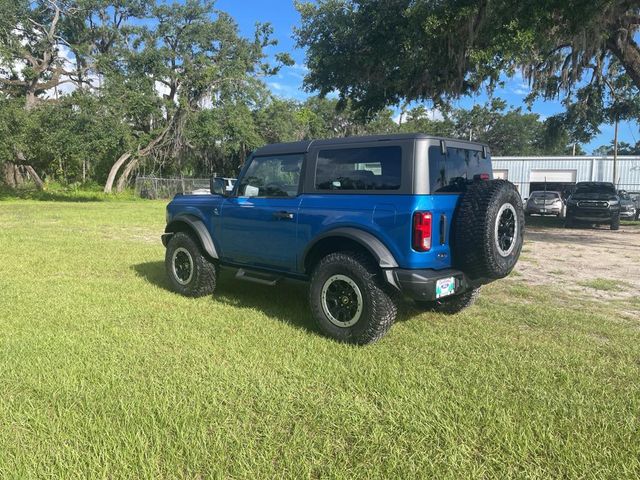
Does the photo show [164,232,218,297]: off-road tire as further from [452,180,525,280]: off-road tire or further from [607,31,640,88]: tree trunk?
[607,31,640,88]: tree trunk

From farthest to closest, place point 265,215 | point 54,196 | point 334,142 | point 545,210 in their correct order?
1. point 54,196
2. point 545,210
3. point 265,215
4. point 334,142

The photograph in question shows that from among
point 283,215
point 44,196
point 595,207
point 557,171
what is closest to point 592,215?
point 595,207

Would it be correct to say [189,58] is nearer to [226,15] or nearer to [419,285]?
[226,15]

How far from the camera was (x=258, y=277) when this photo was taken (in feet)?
17.2

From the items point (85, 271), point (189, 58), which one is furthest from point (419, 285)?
point (189, 58)

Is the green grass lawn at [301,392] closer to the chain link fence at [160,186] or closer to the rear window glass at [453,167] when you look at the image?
the rear window glass at [453,167]

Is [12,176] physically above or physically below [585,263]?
above

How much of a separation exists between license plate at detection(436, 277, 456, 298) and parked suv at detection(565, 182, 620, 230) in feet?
48.7

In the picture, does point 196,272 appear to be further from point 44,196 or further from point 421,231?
point 44,196

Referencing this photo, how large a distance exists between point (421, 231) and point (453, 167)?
0.88 metres

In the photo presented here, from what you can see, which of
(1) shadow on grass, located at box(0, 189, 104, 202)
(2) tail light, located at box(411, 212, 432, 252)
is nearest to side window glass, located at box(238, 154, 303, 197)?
(2) tail light, located at box(411, 212, 432, 252)

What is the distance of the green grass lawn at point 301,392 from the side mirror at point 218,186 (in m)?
1.31

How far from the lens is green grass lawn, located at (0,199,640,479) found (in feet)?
8.39

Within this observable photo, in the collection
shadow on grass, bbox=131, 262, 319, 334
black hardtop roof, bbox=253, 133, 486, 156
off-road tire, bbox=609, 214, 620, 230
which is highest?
black hardtop roof, bbox=253, 133, 486, 156
